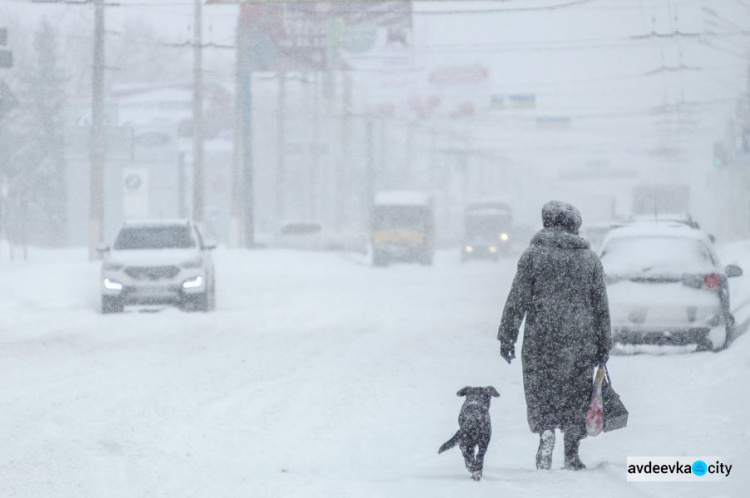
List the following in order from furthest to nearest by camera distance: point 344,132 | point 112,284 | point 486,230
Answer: point 344,132, point 486,230, point 112,284

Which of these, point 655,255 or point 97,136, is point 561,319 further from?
point 97,136

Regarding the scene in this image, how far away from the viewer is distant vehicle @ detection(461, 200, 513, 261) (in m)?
60.5

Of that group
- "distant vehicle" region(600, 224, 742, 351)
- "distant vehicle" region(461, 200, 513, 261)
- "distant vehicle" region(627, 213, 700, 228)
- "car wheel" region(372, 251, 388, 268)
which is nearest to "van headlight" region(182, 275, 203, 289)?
"distant vehicle" region(627, 213, 700, 228)

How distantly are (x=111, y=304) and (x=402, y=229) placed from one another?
2928 cm

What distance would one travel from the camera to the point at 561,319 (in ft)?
26.7

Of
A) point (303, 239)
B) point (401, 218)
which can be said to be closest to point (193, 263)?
point (401, 218)

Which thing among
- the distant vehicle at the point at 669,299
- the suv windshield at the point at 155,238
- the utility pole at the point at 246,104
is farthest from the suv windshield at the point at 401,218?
the distant vehicle at the point at 669,299

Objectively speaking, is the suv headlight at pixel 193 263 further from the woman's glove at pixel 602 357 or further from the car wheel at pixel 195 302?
the woman's glove at pixel 602 357

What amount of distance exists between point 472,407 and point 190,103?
74.4m

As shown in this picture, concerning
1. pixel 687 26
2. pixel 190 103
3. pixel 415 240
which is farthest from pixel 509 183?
pixel 687 26

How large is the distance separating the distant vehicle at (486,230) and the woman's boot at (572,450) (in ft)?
171

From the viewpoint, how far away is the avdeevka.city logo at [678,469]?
8008mm

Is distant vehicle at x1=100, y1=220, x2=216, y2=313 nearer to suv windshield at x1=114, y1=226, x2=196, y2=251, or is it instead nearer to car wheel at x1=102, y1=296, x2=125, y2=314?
car wheel at x1=102, y1=296, x2=125, y2=314

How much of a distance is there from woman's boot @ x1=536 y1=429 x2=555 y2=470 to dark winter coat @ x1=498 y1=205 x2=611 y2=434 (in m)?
0.12
